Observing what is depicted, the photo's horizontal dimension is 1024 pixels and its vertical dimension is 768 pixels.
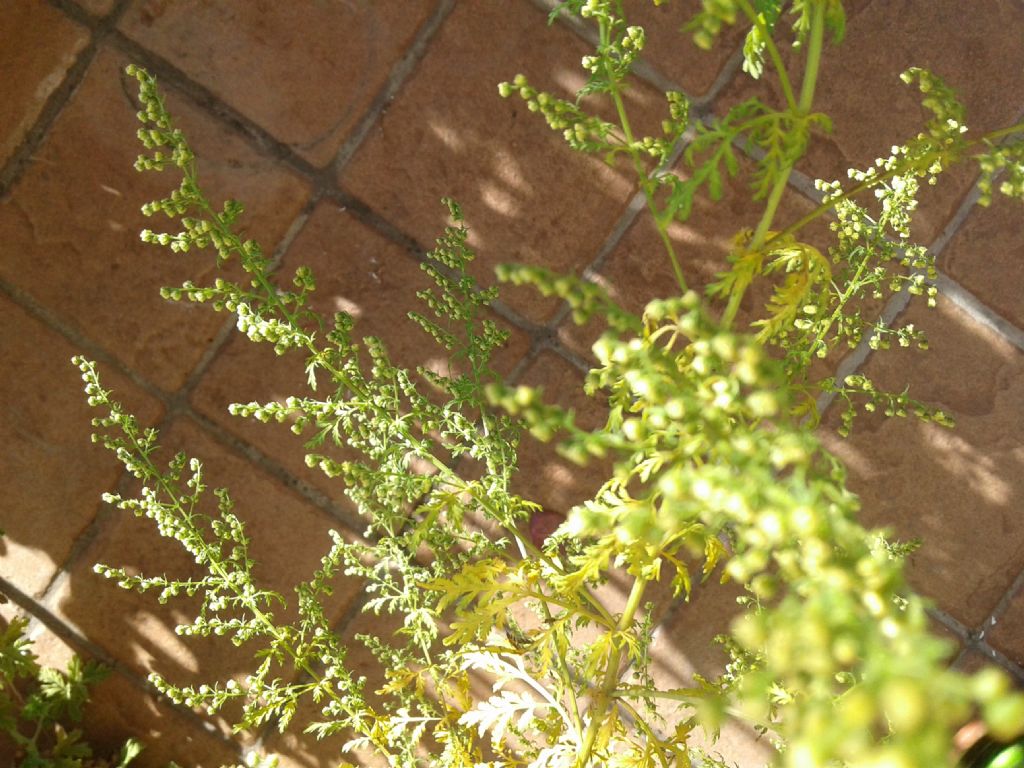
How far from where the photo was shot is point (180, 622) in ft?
8.65

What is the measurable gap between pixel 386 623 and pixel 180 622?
604 millimetres

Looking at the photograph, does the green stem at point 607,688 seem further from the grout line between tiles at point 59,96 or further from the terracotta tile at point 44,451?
the grout line between tiles at point 59,96

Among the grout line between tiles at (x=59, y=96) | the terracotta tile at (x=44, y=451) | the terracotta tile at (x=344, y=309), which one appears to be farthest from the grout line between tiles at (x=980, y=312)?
the grout line between tiles at (x=59, y=96)

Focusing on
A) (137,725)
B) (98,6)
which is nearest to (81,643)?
(137,725)

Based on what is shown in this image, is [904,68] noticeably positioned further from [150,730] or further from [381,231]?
[150,730]

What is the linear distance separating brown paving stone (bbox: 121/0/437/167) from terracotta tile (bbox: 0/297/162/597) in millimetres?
851

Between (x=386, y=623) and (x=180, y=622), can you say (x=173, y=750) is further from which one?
(x=386, y=623)

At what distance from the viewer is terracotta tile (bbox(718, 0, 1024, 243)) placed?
2359mm

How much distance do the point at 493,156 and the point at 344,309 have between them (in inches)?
22.9

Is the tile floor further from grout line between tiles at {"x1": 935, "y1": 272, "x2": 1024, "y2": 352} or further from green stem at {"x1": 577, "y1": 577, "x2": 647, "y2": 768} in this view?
green stem at {"x1": 577, "y1": 577, "x2": 647, "y2": 768}

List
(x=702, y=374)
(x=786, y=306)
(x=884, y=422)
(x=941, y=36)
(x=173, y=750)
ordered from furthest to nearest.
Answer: (x=173, y=750) → (x=884, y=422) → (x=941, y=36) → (x=786, y=306) → (x=702, y=374)

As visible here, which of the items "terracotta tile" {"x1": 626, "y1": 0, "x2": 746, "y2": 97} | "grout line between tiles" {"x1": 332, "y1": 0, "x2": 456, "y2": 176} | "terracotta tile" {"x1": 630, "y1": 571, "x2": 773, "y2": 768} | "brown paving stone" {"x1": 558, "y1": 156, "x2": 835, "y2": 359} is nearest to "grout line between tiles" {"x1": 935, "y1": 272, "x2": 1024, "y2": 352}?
"brown paving stone" {"x1": 558, "y1": 156, "x2": 835, "y2": 359}

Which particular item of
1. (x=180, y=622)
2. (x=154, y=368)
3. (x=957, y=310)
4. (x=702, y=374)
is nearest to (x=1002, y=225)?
(x=957, y=310)

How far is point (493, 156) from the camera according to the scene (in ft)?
8.04
